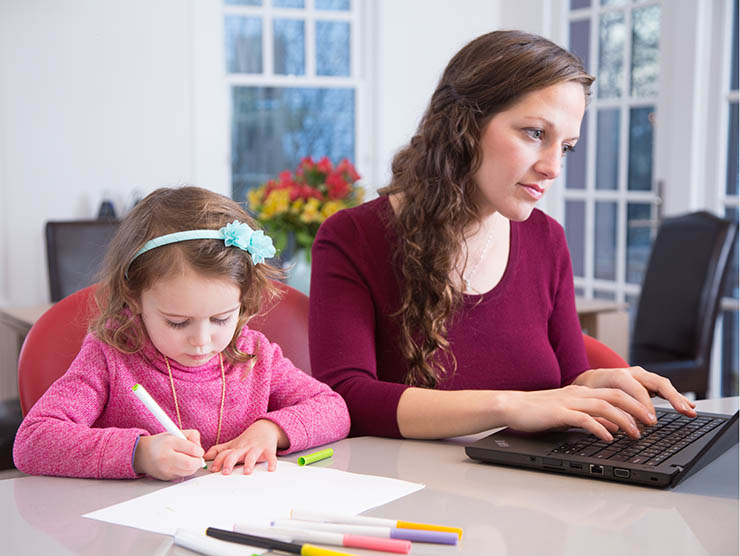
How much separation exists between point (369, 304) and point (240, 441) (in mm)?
375

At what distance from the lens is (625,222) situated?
4227mm

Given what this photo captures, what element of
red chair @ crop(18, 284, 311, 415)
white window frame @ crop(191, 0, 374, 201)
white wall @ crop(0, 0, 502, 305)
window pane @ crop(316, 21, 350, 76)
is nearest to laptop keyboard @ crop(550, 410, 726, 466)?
red chair @ crop(18, 284, 311, 415)

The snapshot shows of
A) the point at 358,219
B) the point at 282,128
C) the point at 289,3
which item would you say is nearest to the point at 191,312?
the point at 358,219

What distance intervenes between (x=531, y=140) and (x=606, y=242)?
10.3ft

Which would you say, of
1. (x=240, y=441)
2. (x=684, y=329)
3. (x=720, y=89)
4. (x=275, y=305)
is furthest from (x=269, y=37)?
(x=240, y=441)

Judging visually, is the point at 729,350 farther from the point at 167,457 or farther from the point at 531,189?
the point at 167,457

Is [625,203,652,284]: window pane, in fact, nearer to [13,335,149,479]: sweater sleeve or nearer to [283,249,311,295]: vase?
[283,249,311,295]: vase

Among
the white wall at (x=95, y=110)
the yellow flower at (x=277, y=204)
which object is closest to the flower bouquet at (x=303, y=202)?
the yellow flower at (x=277, y=204)

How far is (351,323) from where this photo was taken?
139 centimetres

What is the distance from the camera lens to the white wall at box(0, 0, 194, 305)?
4090mm

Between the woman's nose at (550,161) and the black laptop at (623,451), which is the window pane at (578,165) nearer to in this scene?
the woman's nose at (550,161)

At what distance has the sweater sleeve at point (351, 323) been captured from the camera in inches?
50.7

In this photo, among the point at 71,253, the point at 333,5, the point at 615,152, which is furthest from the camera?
the point at 333,5

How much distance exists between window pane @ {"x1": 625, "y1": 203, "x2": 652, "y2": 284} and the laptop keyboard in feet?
9.92
